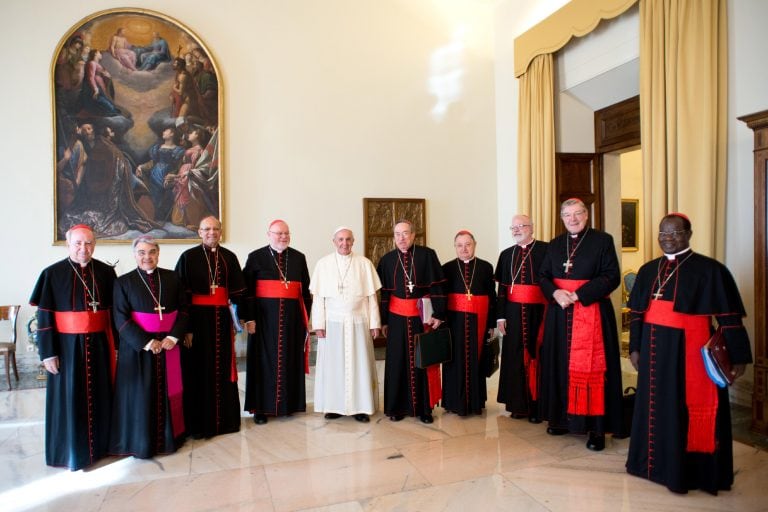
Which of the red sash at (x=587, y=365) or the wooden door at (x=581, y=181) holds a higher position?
the wooden door at (x=581, y=181)

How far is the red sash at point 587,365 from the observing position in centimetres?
361

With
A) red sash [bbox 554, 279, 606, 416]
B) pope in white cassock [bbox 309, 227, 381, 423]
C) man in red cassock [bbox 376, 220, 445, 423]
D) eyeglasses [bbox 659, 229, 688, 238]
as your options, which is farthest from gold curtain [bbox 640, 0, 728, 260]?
pope in white cassock [bbox 309, 227, 381, 423]

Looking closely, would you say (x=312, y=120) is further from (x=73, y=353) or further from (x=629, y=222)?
(x=629, y=222)

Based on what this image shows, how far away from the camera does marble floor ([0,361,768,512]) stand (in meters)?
2.96

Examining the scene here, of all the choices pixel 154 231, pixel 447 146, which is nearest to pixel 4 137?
pixel 154 231

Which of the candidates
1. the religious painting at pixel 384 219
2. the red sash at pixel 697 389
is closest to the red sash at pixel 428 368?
the red sash at pixel 697 389

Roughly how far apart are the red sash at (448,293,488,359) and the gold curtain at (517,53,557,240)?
2885 mm

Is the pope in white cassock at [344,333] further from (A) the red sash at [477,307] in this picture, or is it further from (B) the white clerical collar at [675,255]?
(B) the white clerical collar at [675,255]

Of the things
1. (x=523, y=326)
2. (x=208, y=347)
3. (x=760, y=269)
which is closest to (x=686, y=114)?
(x=760, y=269)

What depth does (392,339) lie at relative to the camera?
4.45 meters

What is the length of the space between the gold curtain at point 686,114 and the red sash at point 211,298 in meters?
4.07

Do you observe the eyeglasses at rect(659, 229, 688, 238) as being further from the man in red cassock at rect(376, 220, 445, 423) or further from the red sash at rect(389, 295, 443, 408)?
the red sash at rect(389, 295, 443, 408)

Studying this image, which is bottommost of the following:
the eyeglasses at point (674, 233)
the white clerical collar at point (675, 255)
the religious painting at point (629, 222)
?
the white clerical collar at point (675, 255)

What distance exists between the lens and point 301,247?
23.8ft
